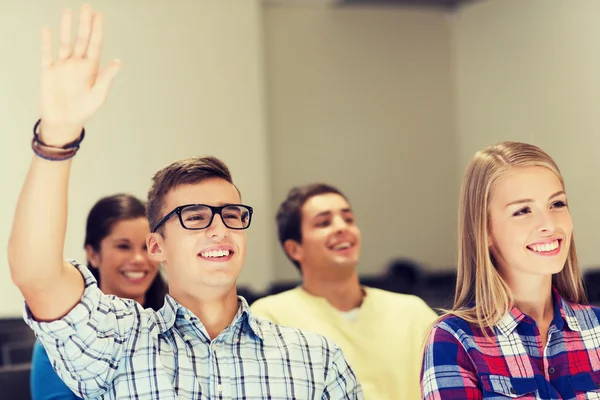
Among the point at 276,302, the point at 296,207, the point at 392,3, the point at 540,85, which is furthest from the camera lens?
the point at 392,3

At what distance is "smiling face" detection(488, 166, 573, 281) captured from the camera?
1741 mm

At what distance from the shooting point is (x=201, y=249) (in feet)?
5.46

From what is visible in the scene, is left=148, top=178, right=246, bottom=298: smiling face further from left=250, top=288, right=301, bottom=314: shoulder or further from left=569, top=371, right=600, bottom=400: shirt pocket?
left=250, top=288, right=301, bottom=314: shoulder

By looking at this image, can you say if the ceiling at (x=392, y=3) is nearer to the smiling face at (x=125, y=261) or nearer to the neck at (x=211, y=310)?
the smiling face at (x=125, y=261)

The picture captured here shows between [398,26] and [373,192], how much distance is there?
1278 mm

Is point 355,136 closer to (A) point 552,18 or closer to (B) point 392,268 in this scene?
(B) point 392,268

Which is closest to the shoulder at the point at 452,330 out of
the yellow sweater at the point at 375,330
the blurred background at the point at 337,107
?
the yellow sweater at the point at 375,330

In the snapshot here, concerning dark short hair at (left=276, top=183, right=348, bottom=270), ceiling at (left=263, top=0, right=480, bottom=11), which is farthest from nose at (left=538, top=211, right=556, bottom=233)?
ceiling at (left=263, top=0, right=480, bottom=11)

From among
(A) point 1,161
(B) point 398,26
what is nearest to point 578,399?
(A) point 1,161

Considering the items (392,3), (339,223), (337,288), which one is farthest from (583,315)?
(392,3)

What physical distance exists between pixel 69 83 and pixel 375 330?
59.7 inches

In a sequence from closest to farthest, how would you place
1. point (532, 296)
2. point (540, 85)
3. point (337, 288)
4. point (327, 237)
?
1. point (532, 296)
2. point (337, 288)
3. point (327, 237)
4. point (540, 85)

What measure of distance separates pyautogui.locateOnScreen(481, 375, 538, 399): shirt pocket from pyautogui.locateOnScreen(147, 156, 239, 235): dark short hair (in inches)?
27.9

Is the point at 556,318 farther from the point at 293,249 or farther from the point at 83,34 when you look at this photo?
the point at 293,249
